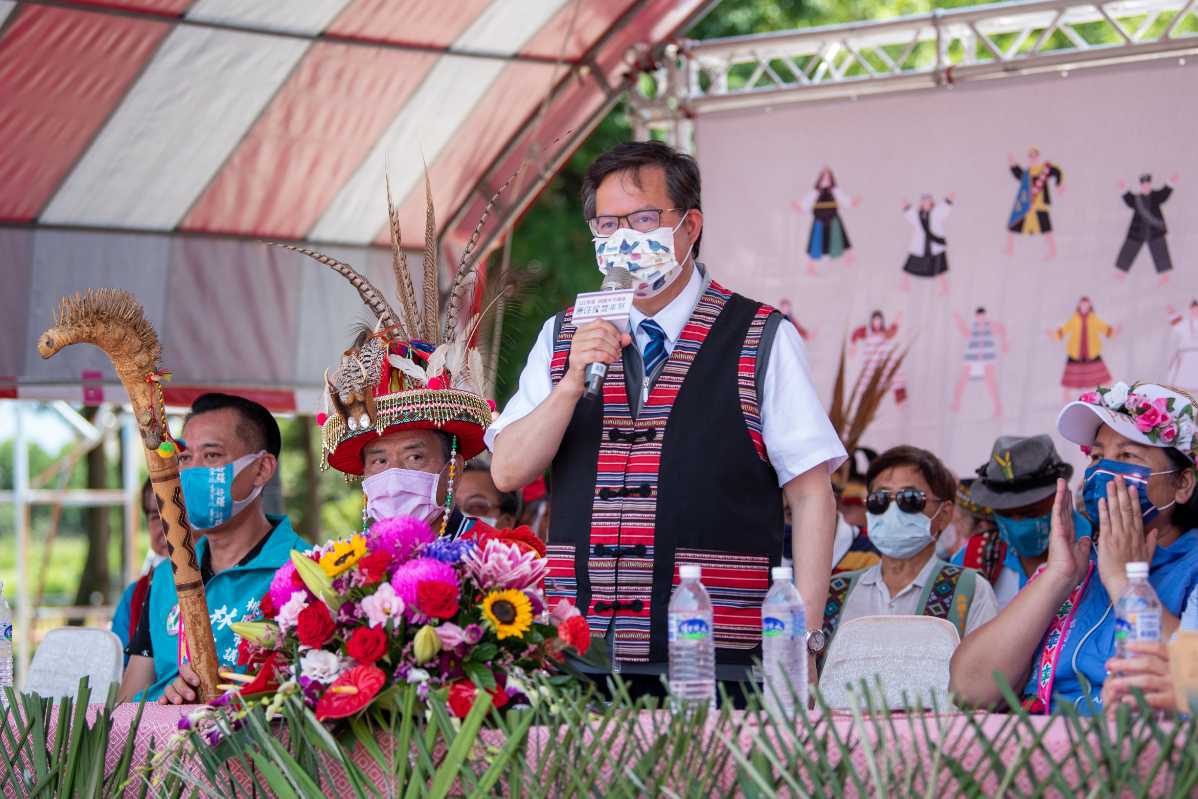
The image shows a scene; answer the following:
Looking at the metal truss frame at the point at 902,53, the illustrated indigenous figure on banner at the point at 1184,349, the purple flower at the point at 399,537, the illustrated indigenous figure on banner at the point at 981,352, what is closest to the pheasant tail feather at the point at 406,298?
the purple flower at the point at 399,537

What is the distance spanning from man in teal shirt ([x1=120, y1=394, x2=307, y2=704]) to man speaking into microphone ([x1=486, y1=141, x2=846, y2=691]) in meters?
1.16

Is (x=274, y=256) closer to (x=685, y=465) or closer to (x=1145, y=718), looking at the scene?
(x=685, y=465)

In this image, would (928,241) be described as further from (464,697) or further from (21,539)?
(21,539)

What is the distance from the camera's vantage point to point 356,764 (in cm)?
239

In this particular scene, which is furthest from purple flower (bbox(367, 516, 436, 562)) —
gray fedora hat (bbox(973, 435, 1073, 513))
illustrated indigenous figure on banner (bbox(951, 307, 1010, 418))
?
illustrated indigenous figure on banner (bbox(951, 307, 1010, 418))

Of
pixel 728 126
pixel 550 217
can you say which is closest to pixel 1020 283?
pixel 728 126

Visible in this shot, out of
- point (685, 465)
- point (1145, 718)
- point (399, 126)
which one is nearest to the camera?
point (1145, 718)

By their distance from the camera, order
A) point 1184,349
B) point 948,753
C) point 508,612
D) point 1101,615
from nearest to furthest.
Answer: point 948,753 < point 508,612 < point 1101,615 < point 1184,349

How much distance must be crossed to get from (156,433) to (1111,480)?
1.97m

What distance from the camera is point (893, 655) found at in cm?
352

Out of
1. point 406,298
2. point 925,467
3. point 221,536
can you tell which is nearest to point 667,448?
point 406,298

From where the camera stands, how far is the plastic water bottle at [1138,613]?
2.33 metres

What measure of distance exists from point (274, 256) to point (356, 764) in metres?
5.07

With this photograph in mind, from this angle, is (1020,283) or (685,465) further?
(1020,283)
